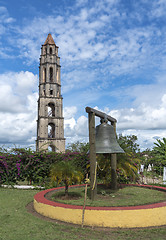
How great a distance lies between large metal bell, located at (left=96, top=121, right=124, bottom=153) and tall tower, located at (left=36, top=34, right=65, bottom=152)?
2863cm

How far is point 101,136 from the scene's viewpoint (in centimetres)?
669

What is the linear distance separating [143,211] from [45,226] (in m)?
2.48

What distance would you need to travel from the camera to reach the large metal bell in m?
6.34

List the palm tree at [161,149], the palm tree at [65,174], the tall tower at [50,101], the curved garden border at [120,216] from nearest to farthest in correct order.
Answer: the curved garden border at [120,216]
the palm tree at [65,174]
the palm tree at [161,149]
the tall tower at [50,101]

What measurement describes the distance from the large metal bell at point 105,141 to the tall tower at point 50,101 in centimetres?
2863

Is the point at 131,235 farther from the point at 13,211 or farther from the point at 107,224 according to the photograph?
the point at 13,211

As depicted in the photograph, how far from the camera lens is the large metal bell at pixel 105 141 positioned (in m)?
6.34

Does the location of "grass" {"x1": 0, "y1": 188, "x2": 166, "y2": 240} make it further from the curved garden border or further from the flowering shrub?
the flowering shrub

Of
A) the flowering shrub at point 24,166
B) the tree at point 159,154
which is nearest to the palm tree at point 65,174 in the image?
the flowering shrub at point 24,166

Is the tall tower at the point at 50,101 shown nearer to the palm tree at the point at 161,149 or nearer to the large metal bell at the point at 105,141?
the palm tree at the point at 161,149

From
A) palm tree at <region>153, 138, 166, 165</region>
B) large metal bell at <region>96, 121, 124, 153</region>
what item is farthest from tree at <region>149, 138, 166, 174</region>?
large metal bell at <region>96, 121, 124, 153</region>

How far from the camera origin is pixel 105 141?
259 inches

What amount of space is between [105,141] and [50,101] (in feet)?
106

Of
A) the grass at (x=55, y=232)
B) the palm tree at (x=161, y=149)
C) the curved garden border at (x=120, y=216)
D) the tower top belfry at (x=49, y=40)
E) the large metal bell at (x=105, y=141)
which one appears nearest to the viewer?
Answer: the grass at (x=55, y=232)
